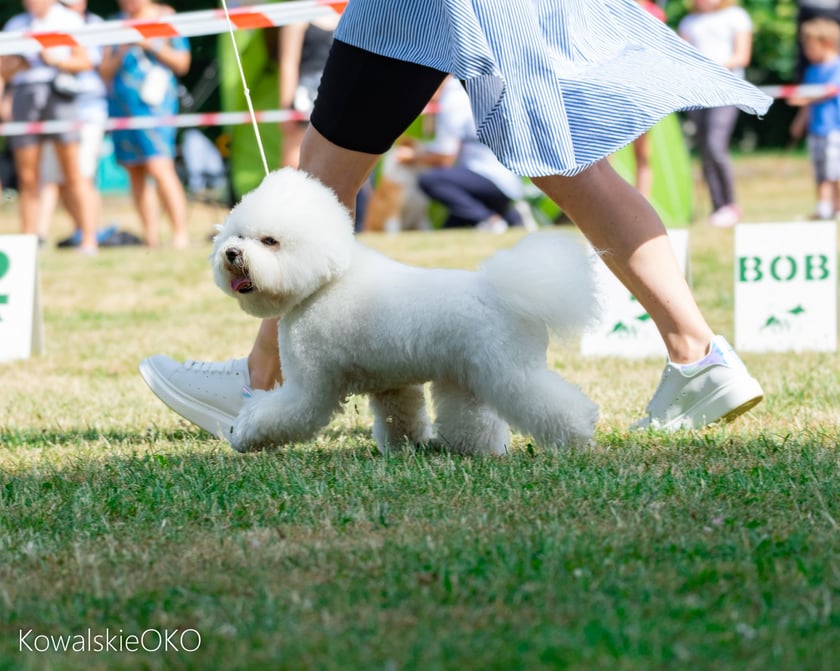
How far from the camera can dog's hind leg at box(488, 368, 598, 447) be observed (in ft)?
9.32

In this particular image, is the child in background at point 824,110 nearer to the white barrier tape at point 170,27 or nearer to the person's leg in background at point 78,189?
the person's leg in background at point 78,189

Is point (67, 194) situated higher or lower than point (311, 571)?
lower

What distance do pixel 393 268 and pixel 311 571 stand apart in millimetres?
1010

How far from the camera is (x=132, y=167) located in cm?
948

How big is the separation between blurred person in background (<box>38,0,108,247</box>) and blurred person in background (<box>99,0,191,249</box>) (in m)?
0.22

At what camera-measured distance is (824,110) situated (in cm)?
979

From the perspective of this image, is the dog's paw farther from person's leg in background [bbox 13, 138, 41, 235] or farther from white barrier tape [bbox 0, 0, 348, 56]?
→ person's leg in background [bbox 13, 138, 41, 235]

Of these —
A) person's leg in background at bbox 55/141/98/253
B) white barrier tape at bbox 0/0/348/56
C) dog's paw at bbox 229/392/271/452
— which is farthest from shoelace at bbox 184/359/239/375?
person's leg in background at bbox 55/141/98/253

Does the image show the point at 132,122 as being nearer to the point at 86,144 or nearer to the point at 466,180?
the point at 86,144

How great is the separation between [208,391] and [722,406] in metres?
1.38

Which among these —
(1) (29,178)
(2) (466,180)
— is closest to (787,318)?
(2) (466,180)

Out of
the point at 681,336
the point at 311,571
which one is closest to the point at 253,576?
the point at 311,571

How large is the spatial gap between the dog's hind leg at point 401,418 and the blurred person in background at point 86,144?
20.1 feet

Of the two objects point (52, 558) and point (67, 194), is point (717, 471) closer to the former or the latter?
point (52, 558)
